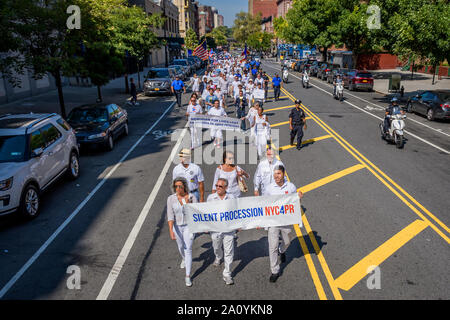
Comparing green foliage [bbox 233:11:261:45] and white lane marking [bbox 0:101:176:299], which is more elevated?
green foliage [bbox 233:11:261:45]

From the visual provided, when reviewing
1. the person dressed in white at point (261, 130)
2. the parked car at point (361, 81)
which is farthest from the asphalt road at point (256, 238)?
the parked car at point (361, 81)

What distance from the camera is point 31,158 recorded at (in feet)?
27.8

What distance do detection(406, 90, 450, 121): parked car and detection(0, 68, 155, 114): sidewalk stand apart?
1794 centimetres

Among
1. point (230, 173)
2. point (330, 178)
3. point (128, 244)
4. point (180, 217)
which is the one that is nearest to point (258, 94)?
point (330, 178)

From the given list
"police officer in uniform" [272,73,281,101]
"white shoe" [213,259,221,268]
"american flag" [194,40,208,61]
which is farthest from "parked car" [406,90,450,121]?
"american flag" [194,40,208,61]

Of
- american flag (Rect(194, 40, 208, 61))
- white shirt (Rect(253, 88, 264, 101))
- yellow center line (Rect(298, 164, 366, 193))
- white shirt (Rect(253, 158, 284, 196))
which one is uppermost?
american flag (Rect(194, 40, 208, 61))

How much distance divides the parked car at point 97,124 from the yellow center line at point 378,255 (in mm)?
9809

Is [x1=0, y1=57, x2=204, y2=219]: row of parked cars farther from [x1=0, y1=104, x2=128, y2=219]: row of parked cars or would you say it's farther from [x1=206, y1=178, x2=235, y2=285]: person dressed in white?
[x1=206, y1=178, x2=235, y2=285]: person dressed in white

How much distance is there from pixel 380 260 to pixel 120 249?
4.63 meters

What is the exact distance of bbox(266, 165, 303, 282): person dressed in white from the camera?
5715 millimetres

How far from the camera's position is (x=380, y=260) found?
6.40 m

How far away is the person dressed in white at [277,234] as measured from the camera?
571 cm
